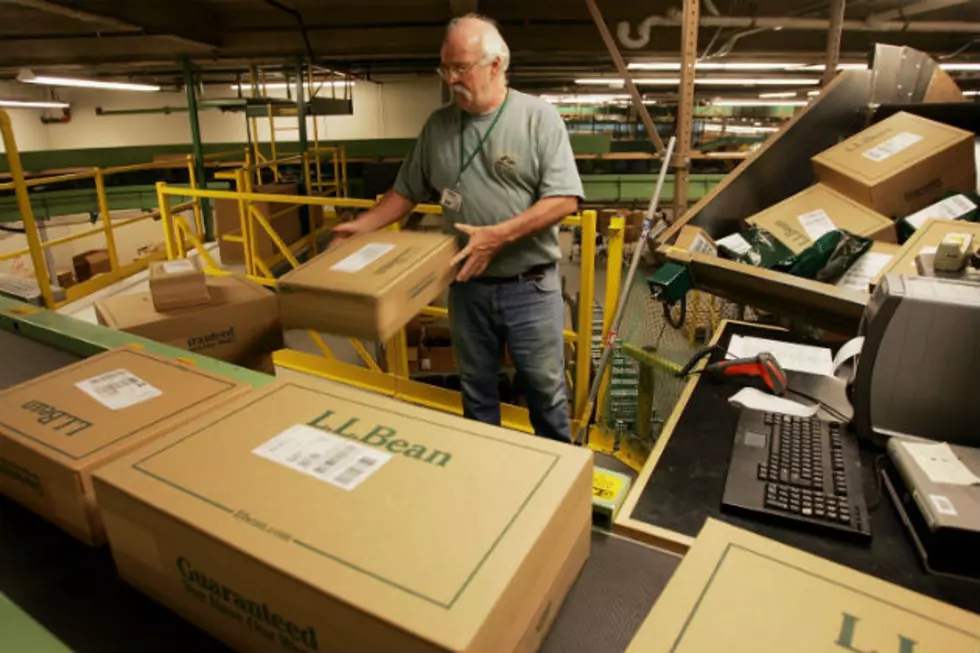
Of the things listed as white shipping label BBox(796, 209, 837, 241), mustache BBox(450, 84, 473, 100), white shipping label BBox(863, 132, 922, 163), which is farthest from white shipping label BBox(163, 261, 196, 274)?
white shipping label BBox(863, 132, 922, 163)

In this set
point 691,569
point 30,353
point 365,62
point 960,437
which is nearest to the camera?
point 691,569

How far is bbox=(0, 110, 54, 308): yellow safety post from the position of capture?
94.4 inches

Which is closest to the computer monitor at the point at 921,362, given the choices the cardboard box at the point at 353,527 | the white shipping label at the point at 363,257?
the cardboard box at the point at 353,527

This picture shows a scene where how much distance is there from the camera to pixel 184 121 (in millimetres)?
13922

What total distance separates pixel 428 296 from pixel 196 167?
7.52 metres

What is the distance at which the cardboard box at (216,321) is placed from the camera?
2365 mm

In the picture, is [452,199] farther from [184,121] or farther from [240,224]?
[184,121]

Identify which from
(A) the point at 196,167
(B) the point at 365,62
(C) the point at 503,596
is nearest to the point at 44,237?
(A) the point at 196,167

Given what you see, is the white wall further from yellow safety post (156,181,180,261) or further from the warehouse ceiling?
yellow safety post (156,181,180,261)

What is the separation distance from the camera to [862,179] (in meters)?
2.75

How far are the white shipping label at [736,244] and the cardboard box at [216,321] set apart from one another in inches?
82.6

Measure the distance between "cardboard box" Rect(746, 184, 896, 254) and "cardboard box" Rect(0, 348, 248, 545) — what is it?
247 cm

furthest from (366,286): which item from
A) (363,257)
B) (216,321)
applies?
(216,321)

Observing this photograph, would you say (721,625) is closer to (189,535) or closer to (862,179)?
(189,535)
